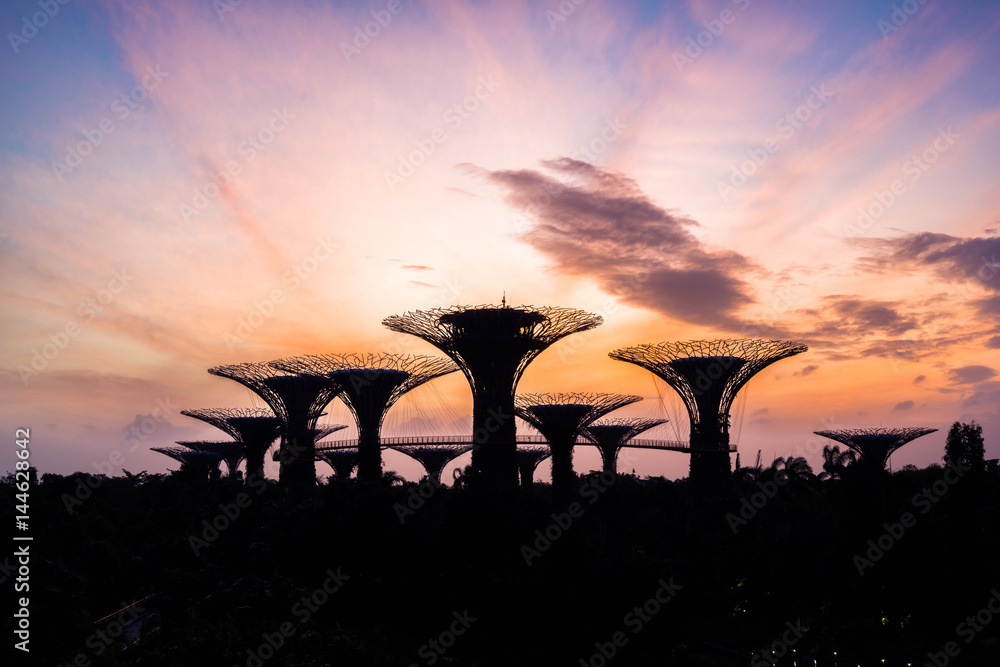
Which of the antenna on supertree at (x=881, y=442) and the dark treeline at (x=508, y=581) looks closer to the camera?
the dark treeline at (x=508, y=581)

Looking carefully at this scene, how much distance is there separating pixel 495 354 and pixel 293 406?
19.1 meters

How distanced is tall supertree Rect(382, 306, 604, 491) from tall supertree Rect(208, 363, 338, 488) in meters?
14.5

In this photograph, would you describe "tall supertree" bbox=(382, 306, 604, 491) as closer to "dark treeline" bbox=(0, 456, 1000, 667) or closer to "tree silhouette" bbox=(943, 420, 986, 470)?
"dark treeline" bbox=(0, 456, 1000, 667)

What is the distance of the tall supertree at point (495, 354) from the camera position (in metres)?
40.7

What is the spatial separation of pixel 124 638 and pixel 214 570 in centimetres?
795

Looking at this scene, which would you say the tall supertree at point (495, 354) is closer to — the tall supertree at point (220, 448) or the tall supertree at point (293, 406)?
the tall supertree at point (293, 406)

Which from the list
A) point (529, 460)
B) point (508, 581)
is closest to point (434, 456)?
point (529, 460)

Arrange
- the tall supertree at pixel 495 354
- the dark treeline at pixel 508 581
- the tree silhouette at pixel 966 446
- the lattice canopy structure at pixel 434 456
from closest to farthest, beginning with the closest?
the dark treeline at pixel 508 581
the tree silhouette at pixel 966 446
the tall supertree at pixel 495 354
the lattice canopy structure at pixel 434 456

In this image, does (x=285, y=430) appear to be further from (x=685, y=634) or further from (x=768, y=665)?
(x=768, y=665)

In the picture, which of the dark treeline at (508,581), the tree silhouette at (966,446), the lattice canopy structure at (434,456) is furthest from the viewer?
the lattice canopy structure at (434,456)

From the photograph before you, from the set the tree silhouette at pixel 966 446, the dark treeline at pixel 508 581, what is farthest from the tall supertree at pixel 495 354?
the tree silhouette at pixel 966 446

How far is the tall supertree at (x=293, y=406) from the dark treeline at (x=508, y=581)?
11496mm

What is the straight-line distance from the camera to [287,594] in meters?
23.6

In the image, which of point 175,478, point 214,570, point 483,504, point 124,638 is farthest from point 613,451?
point 124,638
